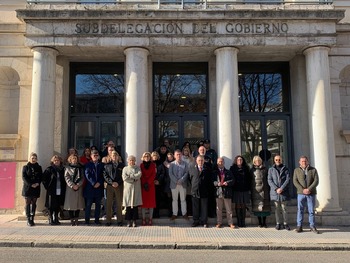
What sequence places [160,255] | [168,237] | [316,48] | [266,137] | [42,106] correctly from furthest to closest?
[266,137] < [316,48] < [42,106] < [168,237] < [160,255]

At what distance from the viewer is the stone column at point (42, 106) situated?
11750mm

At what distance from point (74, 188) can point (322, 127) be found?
7.87 metres

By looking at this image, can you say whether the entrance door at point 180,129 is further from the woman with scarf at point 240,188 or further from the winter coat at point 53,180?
the winter coat at point 53,180

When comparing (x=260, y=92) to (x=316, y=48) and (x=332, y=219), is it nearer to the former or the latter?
(x=316, y=48)

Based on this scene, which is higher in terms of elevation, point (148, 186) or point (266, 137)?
point (266, 137)

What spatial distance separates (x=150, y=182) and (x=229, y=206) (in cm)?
237

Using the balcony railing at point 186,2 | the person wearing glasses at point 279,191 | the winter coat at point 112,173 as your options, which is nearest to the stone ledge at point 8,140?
the winter coat at point 112,173

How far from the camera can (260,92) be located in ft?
48.5

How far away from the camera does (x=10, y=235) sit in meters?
9.13

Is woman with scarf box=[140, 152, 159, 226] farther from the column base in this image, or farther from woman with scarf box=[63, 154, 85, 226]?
the column base

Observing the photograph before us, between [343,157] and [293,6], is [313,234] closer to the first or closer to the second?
[343,157]

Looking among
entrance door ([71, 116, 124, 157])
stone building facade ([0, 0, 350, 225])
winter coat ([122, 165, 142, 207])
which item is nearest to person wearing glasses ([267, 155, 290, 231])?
stone building facade ([0, 0, 350, 225])

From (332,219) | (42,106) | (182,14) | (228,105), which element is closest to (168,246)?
(228,105)

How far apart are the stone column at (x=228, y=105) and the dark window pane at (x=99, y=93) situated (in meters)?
4.14
